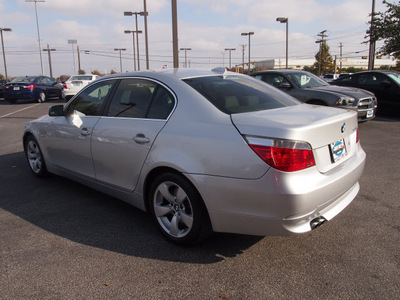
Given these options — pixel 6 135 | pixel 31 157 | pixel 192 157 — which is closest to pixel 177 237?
pixel 192 157

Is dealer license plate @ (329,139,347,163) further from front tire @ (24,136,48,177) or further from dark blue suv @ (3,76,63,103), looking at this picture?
dark blue suv @ (3,76,63,103)

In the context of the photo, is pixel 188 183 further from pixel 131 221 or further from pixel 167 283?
pixel 131 221

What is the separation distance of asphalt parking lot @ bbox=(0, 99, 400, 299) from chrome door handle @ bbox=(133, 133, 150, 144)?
933mm

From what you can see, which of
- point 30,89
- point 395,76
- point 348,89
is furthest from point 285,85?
point 30,89

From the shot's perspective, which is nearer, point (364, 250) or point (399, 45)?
point (364, 250)

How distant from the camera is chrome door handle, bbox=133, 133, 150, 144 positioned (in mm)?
3202

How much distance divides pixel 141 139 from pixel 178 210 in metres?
0.76

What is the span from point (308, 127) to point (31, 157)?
4490 millimetres

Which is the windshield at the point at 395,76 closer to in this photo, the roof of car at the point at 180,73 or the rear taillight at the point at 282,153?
the roof of car at the point at 180,73

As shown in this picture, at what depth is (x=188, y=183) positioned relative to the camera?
2.88 metres

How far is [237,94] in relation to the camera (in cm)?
329

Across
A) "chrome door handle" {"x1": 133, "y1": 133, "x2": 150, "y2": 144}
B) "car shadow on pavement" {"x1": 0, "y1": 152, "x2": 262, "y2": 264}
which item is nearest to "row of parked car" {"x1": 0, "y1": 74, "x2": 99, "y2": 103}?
"car shadow on pavement" {"x1": 0, "y1": 152, "x2": 262, "y2": 264}

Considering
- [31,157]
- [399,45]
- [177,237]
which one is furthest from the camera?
[399,45]

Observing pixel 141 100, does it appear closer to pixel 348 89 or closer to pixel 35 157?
pixel 35 157
